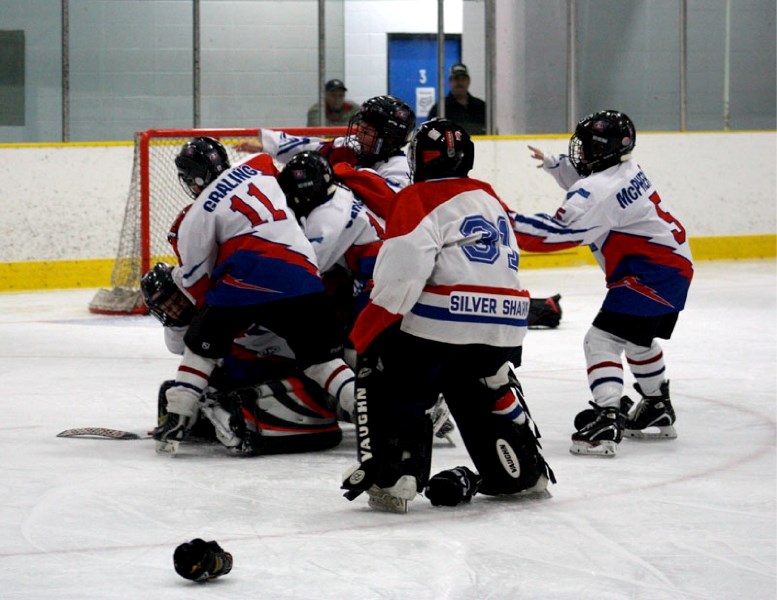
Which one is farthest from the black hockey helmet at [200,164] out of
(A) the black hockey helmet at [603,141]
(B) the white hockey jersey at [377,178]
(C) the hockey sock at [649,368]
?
(C) the hockey sock at [649,368]

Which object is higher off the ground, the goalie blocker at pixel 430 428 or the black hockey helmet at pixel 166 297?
the black hockey helmet at pixel 166 297

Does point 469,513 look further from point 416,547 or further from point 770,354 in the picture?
point 770,354

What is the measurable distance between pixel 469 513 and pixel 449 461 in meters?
0.82

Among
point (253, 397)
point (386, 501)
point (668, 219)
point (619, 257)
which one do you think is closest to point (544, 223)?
point (619, 257)

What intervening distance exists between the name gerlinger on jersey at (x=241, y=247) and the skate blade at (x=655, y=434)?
1.40m

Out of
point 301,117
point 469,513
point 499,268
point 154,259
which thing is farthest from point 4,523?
point 301,117

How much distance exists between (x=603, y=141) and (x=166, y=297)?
1.80 meters

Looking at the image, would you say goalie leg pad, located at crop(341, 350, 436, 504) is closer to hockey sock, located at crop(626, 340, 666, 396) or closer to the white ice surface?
the white ice surface

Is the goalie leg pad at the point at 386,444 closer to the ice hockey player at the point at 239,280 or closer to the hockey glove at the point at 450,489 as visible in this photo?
the hockey glove at the point at 450,489

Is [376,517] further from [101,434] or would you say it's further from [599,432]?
[101,434]

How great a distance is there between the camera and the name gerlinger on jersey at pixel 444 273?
3.88 m

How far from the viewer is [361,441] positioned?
4.12 meters

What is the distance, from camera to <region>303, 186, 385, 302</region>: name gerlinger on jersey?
5355mm

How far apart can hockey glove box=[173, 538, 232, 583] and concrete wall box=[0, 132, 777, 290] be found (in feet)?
26.1
